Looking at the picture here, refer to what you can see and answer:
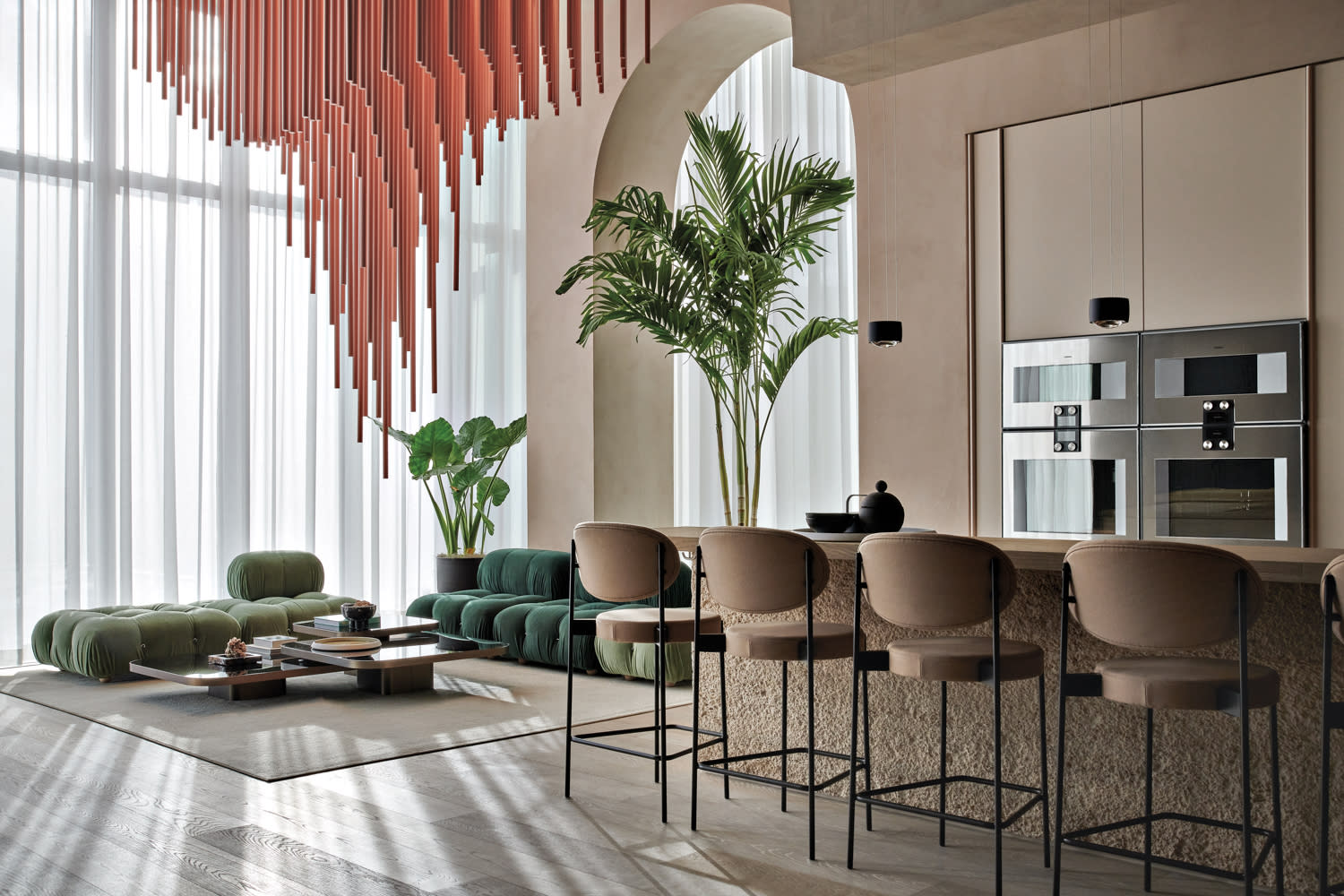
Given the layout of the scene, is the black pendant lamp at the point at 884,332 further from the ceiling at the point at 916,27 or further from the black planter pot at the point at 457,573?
the black planter pot at the point at 457,573

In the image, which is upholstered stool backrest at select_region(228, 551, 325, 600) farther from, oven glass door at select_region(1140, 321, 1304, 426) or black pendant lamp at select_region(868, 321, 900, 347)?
oven glass door at select_region(1140, 321, 1304, 426)

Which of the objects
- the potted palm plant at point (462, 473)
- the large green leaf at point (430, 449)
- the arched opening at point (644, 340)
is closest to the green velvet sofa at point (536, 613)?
the potted palm plant at point (462, 473)

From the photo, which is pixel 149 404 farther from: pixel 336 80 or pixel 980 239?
pixel 980 239

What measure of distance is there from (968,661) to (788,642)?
571 mm

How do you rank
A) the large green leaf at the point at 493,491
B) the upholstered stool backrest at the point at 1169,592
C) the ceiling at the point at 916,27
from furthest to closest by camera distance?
the large green leaf at the point at 493,491 → the ceiling at the point at 916,27 → the upholstered stool backrest at the point at 1169,592

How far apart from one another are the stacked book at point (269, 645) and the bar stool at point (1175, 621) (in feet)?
13.2

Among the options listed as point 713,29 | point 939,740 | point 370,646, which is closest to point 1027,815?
point 939,740

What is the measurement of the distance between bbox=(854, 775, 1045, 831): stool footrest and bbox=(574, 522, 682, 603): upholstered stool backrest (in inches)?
33.9

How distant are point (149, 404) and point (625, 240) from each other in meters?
3.14

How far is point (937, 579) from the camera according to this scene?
303cm

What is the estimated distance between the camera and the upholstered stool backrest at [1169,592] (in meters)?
2.61

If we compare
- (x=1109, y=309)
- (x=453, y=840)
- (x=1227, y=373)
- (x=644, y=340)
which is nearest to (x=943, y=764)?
(x=453, y=840)

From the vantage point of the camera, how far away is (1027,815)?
11.4 ft

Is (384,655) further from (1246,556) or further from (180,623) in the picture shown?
(1246,556)
